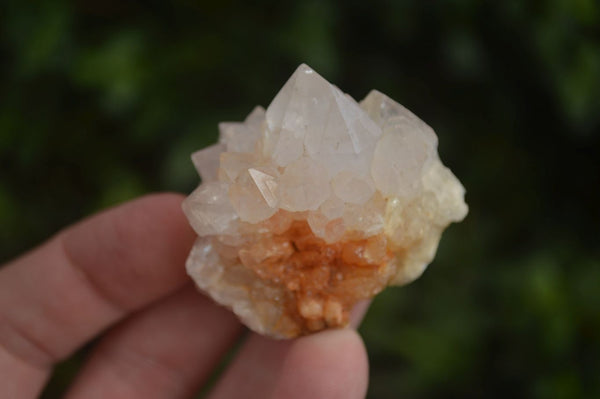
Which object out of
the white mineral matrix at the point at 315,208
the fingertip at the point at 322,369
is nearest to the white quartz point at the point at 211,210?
the white mineral matrix at the point at 315,208

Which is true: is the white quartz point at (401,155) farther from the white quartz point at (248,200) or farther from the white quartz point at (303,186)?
the white quartz point at (248,200)

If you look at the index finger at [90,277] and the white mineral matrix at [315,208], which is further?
the index finger at [90,277]

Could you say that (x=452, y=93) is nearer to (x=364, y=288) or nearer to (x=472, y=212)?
(x=472, y=212)

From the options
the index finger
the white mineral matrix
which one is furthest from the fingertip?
the index finger

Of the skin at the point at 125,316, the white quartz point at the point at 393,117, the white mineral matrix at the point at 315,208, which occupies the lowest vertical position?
the skin at the point at 125,316

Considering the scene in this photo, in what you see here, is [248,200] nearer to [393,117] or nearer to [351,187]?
[351,187]

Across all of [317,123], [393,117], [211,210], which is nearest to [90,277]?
[211,210]

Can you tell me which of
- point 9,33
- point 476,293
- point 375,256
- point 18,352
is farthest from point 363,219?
point 9,33

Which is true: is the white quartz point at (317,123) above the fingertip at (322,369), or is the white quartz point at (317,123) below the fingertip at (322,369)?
above
